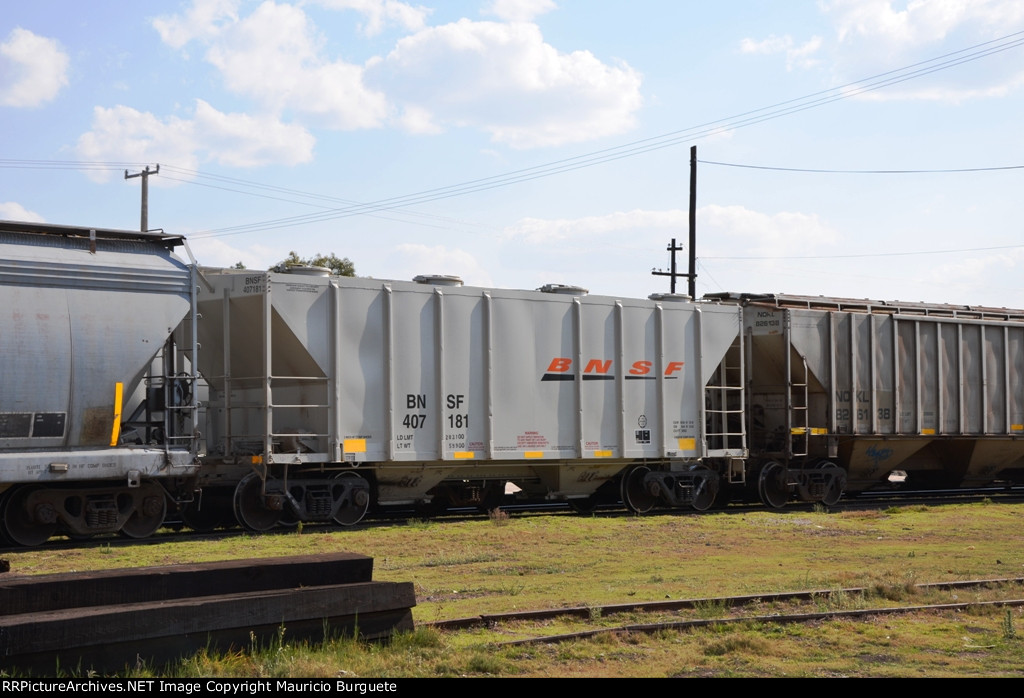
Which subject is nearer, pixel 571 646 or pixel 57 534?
pixel 571 646

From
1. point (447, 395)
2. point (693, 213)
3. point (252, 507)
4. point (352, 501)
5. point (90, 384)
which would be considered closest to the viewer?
point (90, 384)

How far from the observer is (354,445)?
1636 centimetres

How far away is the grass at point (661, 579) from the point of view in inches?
296

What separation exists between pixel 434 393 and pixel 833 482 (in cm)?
942

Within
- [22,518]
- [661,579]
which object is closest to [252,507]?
[22,518]

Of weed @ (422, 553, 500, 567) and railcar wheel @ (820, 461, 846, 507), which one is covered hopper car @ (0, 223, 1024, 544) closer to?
railcar wheel @ (820, 461, 846, 507)

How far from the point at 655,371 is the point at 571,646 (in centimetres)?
1201

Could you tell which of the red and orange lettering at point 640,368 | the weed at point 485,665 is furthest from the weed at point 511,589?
the red and orange lettering at point 640,368

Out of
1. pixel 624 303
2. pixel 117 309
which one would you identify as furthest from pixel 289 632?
pixel 624 303

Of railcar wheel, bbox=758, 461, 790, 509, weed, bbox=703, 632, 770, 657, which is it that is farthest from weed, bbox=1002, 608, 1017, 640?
railcar wheel, bbox=758, 461, 790, 509

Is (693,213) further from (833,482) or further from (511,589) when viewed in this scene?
(511,589)
